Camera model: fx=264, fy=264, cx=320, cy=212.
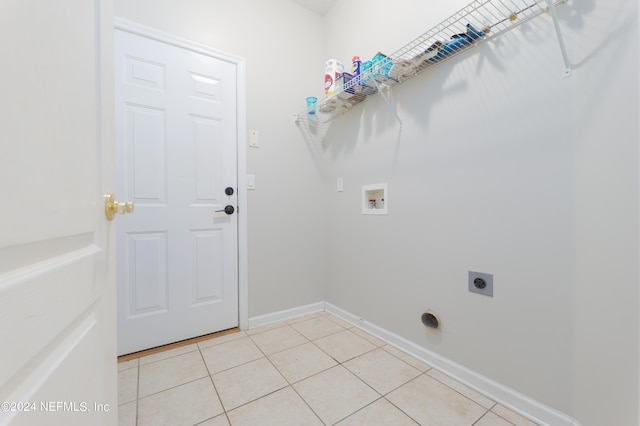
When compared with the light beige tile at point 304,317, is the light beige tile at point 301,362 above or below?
above

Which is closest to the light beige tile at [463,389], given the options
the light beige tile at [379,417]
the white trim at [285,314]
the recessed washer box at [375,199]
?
the light beige tile at [379,417]

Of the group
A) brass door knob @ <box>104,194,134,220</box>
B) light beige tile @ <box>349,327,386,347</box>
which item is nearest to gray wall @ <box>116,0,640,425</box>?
light beige tile @ <box>349,327,386,347</box>

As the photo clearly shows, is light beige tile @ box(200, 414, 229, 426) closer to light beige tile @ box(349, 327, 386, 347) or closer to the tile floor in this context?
the tile floor

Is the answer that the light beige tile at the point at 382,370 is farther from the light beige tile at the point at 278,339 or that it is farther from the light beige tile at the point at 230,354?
the light beige tile at the point at 230,354

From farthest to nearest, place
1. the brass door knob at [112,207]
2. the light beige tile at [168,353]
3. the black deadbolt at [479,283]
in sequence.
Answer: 1. the light beige tile at [168,353]
2. the black deadbolt at [479,283]
3. the brass door knob at [112,207]

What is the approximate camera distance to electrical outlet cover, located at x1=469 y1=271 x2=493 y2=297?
1229 mm

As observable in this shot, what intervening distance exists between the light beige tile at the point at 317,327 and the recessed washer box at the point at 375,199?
890 millimetres

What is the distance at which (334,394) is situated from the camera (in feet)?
4.11

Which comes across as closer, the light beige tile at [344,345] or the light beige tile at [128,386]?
the light beige tile at [128,386]

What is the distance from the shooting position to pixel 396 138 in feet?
5.52

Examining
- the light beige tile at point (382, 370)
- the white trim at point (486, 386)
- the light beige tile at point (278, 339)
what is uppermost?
the white trim at point (486, 386)

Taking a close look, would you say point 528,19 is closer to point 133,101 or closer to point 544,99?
point 544,99

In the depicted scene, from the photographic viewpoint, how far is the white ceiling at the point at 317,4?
219cm

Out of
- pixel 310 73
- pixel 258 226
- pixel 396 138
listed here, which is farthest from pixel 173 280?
pixel 310 73
